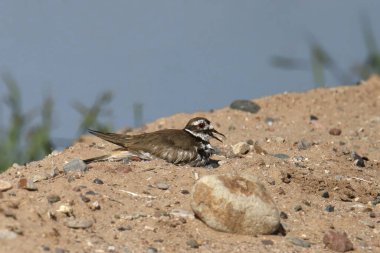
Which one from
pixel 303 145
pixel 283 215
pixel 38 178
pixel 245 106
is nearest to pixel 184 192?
pixel 283 215

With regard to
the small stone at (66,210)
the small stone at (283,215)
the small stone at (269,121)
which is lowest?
the small stone at (283,215)

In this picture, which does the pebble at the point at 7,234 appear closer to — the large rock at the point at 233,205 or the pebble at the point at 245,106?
the large rock at the point at 233,205

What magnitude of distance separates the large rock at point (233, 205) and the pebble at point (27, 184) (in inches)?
46.8

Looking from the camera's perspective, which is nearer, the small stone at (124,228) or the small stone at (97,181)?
the small stone at (124,228)

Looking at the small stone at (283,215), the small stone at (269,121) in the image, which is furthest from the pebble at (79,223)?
the small stone at (269,121)

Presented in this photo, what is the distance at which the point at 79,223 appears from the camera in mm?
7492

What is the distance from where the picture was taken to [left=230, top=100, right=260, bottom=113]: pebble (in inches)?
525

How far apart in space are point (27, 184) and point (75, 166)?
2.92ft

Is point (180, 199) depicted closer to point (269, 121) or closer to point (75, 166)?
point (75, 166)

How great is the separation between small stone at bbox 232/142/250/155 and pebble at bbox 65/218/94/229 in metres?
3.01

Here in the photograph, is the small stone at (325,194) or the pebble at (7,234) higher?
the small stone at (325,194)

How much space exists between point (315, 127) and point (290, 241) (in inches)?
201

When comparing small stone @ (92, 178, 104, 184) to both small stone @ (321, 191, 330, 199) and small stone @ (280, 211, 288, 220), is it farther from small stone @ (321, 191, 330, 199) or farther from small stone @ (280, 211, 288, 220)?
small stone @ (321, 191, 330, 199)

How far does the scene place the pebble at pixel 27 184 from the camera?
808 centimetres
